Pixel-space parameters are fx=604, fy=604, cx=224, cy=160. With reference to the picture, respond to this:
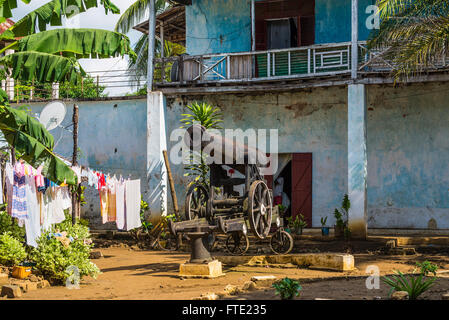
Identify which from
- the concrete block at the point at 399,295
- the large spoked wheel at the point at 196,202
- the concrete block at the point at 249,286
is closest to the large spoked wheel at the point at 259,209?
the large spoked wheel at the point at 196,202

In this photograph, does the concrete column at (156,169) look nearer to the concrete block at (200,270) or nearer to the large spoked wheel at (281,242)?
the large spoked wheel at (281,242)

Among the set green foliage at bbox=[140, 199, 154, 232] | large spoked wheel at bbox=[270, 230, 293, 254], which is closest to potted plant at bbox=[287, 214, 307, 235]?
large spoked wheel at bbox=[270, 230, 293, 254]

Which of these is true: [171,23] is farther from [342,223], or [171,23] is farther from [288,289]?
[288,289]

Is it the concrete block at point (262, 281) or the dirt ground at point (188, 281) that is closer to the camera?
the dirt ground at point (188, 281)

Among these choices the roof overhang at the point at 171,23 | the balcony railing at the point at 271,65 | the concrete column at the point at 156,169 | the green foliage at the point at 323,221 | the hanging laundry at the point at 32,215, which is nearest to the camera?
the hanging laundry at the point at 32,215

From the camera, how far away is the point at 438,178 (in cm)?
1598

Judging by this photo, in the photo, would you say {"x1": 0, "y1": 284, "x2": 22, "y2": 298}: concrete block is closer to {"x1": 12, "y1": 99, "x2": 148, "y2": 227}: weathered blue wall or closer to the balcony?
the balcony

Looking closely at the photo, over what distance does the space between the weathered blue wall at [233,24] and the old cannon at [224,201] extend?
6.70m

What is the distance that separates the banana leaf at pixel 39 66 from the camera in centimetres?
954

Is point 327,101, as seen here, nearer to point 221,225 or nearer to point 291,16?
point 291,16

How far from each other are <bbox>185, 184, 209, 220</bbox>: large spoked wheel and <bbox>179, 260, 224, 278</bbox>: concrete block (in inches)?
44.9

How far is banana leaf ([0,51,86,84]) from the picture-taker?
954 centimetres

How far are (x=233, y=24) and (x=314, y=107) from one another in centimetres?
350

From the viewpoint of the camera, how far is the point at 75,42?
33.3 ft
